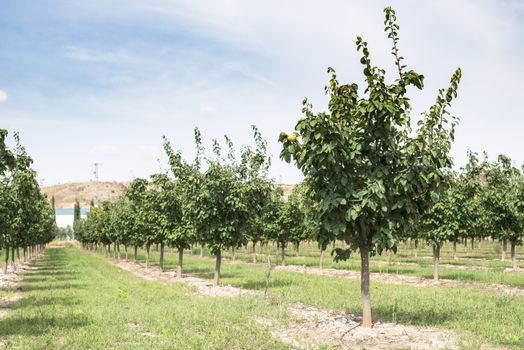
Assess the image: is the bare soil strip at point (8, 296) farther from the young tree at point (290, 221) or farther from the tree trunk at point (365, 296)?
the young tree at point (290, 221)

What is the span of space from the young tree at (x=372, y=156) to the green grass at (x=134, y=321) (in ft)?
13.2

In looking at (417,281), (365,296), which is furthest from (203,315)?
(417,281)

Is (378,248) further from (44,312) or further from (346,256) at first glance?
(44,312)

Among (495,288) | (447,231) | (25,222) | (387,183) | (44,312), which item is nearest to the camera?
(387,183)

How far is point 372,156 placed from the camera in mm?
13445

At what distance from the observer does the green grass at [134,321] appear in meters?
12.5

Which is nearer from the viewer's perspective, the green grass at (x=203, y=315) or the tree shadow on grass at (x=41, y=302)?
the green grass at (x=203, y=315)

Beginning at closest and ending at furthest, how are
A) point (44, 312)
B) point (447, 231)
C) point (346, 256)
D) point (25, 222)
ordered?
point (346, 256), point (44, 312), point (447, 231), point (25, 222)

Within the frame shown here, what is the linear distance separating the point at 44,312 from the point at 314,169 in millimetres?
11329

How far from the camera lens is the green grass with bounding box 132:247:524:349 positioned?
1338 centimetres

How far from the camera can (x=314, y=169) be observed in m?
13.5

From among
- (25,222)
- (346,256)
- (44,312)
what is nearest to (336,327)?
(346,256)

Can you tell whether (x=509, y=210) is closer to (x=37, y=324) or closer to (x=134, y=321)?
(x=134, y=321)

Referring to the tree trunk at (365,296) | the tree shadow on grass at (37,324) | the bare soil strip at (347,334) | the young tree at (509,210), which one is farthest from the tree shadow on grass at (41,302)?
the young tree at (509,210)
